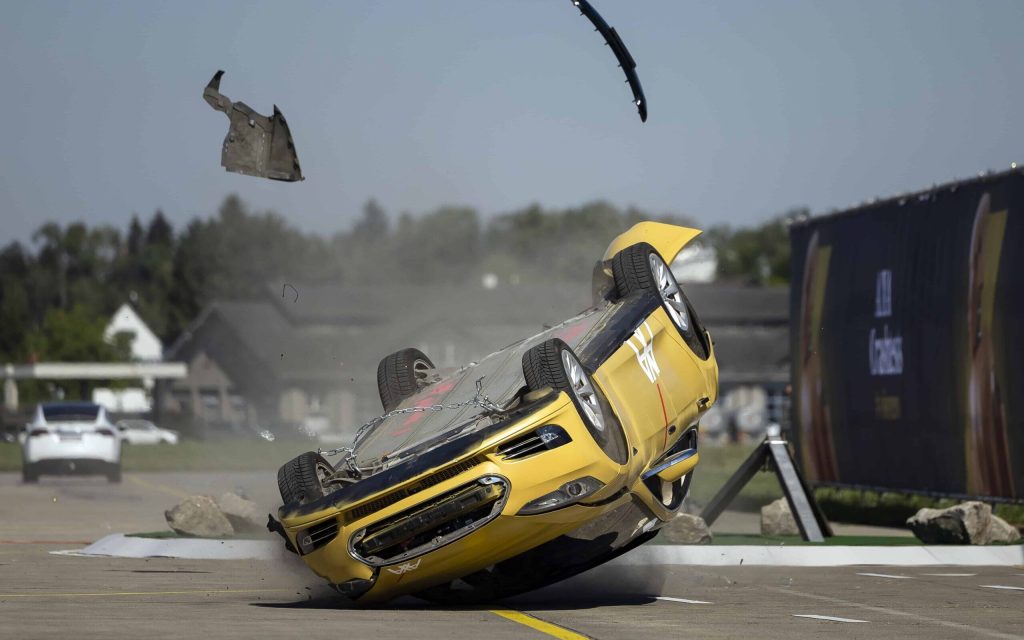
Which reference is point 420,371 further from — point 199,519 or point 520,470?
point 199,519

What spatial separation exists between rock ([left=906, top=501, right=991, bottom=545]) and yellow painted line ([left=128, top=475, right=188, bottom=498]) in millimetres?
14269

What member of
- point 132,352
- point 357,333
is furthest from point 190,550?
point 132,352

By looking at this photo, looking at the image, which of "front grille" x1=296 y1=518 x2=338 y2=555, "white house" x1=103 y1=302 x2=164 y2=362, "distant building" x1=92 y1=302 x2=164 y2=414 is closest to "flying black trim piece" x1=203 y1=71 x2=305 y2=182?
"front grille" x1=296 y1=518 x2=338 y2=555

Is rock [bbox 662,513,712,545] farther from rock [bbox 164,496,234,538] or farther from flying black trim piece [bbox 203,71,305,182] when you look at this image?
flying black trim piece [bbox 203,71,305,182]

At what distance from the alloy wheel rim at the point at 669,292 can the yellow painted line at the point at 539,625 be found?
2722 millimetres

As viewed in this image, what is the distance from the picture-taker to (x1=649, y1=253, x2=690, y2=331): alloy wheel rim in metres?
12.1

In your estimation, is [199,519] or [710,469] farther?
[710,469]

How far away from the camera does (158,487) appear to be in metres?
31.3

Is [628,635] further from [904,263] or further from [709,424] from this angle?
[709,424]

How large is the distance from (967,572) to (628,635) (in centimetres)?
626

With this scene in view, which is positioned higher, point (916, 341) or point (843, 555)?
point (916, 341)

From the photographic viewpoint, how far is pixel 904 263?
21062mm

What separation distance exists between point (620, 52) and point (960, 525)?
6.20 metres

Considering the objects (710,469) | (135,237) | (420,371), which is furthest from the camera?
(135,237)
